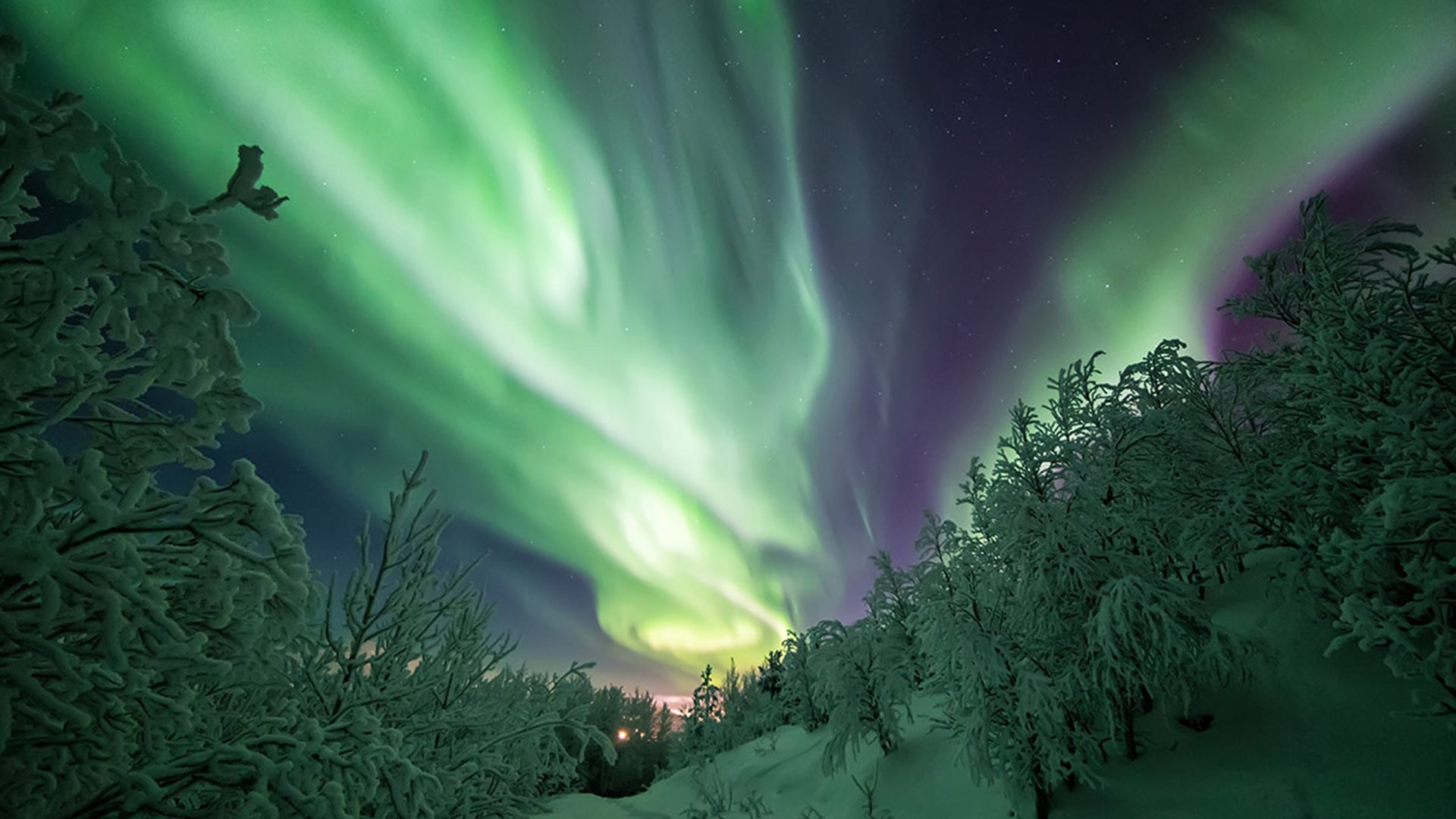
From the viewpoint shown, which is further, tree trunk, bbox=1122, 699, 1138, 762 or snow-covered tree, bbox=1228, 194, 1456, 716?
tree trunk, bbox=1122, 699, 1138, 762

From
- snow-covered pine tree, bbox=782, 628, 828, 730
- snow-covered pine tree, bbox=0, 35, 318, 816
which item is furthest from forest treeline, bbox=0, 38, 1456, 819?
snow-covered pine tree, bbox=782, 628, 828, 730

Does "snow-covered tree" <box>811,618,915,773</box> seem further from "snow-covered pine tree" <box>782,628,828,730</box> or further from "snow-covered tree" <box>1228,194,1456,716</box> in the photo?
"snow-covered tree" <box>1228,194,1456,716</box>

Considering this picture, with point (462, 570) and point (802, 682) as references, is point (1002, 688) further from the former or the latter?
point (802, 682)

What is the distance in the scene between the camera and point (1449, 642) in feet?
19.8

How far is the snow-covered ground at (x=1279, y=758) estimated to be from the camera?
744 centimetres

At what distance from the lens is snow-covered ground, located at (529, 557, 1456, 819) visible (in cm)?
744

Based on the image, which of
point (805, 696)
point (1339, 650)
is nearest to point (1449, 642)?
point (1339, 650)

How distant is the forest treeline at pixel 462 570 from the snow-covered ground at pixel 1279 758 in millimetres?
557

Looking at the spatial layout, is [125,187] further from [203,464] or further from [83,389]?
[203,464]

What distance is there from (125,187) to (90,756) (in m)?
2.50

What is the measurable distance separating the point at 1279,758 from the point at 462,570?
12.4 meters

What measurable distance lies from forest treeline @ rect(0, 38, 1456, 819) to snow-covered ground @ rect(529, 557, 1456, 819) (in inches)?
21.9

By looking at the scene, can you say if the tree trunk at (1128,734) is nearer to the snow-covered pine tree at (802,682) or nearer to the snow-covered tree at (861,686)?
the snow-covered tree at (861,686)

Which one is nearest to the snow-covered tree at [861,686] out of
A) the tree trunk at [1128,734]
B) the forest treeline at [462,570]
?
the forest treeline at [462,570]
